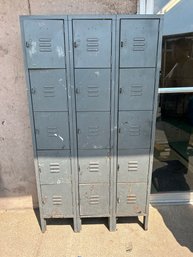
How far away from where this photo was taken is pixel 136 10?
230 cm

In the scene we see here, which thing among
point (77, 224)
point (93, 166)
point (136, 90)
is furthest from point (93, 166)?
point (136, 90)

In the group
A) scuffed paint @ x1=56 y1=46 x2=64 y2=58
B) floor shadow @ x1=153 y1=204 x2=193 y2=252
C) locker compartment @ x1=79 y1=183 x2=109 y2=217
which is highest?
scuffed paint @ x1=56 y1=46 x2=64 y2=58

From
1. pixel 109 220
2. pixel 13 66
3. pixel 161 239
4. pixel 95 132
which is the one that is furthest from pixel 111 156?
pixel 13 66

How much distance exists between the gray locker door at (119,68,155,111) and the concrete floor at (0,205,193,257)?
1.39m

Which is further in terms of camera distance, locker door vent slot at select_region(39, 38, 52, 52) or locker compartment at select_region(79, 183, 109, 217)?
locker compartment at select_region(79, 183, 109, 217)

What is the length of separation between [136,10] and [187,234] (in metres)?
2.45

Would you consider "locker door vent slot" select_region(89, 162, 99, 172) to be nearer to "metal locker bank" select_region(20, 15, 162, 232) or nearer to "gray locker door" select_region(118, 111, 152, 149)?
"metal locker bank" select_region(20, 15, 162, 232)

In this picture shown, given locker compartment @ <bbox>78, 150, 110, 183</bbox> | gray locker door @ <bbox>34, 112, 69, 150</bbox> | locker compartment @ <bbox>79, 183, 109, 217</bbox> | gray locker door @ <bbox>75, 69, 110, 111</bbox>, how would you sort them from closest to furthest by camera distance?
gray locker door @ <bbox>75, 69, 110, 111</bbox> → gray locker door @ <bbox>34, 112, 69, 150</bbox> → locker compartment @ <bbox>78, 150, 110, 183</bbox> → locker compartment @ <bbox>79, 183, 109, 217</bbox>

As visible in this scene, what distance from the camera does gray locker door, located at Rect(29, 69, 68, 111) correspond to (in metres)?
2.01

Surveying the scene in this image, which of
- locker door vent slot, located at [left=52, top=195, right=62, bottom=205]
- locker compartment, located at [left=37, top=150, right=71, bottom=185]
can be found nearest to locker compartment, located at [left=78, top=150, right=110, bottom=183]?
locker compartment, located at [left=37, top=150, right=71, bottom=185]

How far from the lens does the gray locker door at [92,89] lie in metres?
2.00

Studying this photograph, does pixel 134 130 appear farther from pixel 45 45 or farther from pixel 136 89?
pixel 45 45

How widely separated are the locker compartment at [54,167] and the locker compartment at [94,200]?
0.71 feet

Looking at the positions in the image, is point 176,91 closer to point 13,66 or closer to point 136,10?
point 136,10
